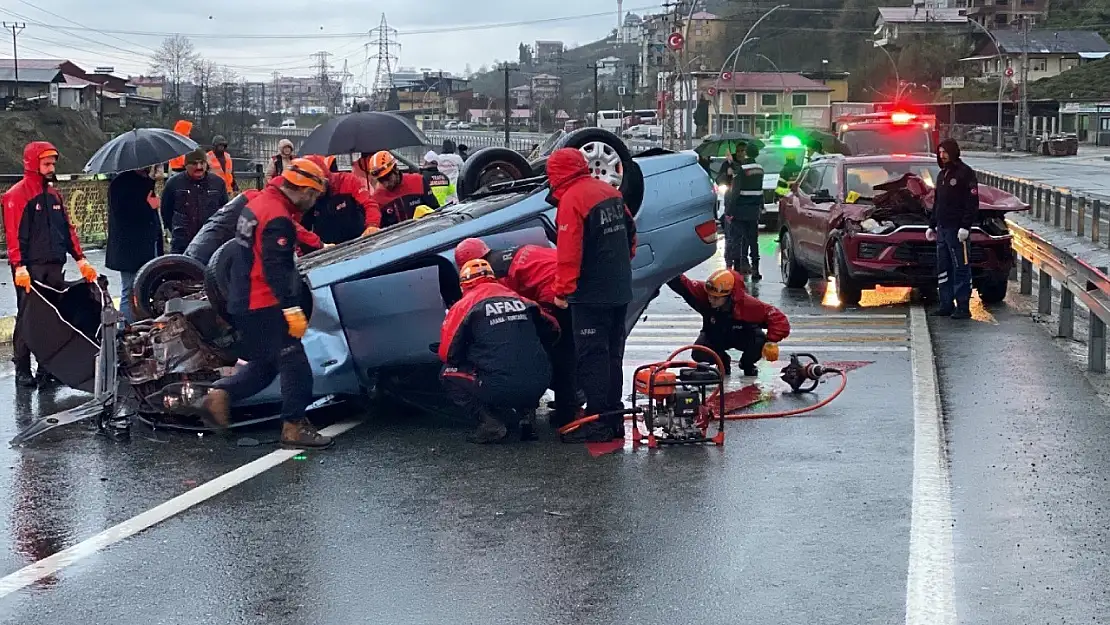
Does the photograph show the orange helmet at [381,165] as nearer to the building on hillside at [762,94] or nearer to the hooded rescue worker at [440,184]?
the hooded rescue worker at [440,184]

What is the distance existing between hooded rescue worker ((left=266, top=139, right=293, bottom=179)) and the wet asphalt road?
12.1ft

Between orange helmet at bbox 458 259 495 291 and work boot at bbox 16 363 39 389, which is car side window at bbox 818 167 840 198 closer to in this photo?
orange helmet at bbox 458 259 495 291

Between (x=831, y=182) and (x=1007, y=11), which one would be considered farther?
(x=1007, y=11)

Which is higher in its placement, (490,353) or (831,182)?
(831,182)

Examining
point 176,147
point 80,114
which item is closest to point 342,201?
point 176,147

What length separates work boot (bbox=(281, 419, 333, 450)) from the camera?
26.7 feet

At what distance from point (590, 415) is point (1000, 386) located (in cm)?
331

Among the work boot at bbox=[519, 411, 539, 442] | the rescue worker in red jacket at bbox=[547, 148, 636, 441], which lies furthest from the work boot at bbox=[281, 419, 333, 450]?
the rescue worker in red jacket at bbox=[547, 148, 636, 441]

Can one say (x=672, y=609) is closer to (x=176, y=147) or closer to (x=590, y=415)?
(x=590, y=415)

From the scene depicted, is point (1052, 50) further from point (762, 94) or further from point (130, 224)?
point (130, 224)

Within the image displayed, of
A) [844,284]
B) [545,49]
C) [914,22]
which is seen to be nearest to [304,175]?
[844,284]

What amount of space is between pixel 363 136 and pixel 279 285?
570 cm

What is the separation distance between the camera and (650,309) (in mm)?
15078

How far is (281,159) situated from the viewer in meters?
13.2
